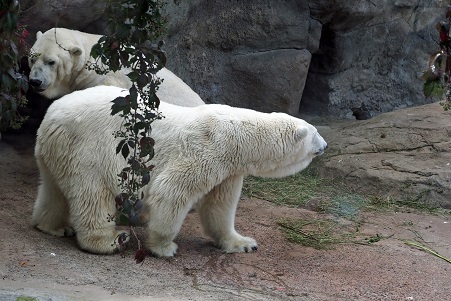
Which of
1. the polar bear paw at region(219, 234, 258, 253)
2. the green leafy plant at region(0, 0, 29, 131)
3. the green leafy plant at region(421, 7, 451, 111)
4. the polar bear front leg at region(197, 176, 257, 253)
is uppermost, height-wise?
the green leafy plant at region(421, 7, 451, 111)

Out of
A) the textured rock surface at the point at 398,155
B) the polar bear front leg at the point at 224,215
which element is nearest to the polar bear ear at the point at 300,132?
the polar bear front leg at the point at 224,215

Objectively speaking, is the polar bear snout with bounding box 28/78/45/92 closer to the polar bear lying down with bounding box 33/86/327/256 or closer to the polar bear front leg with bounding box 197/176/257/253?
the polar bear lying down with bounding box 33/86/327/256

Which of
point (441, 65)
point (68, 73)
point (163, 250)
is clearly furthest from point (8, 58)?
point (68, 73)

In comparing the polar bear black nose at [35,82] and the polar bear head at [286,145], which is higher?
the polar bear head at [286,145]

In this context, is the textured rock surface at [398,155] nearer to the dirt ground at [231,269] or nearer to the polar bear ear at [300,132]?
the dirt ground at [231,269]

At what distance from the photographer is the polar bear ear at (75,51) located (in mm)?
7203

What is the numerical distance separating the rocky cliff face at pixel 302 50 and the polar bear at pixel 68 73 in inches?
21.7

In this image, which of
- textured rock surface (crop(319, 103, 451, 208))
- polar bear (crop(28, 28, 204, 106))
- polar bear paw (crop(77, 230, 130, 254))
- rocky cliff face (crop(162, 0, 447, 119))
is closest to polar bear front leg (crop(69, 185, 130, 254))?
polar bear paw (crop(77, 230, 130, 254))

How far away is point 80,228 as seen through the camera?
533cm

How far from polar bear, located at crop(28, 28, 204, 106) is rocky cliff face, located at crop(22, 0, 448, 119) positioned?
0.55 meters

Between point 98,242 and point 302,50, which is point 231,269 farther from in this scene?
point 302,50

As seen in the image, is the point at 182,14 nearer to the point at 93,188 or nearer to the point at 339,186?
the point at 339,186

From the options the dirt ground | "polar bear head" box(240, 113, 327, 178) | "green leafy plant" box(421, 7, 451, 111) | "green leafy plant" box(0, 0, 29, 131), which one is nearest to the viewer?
"green leafy plant" box(421, 7, 451, 111)

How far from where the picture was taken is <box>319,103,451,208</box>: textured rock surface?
298 inches
